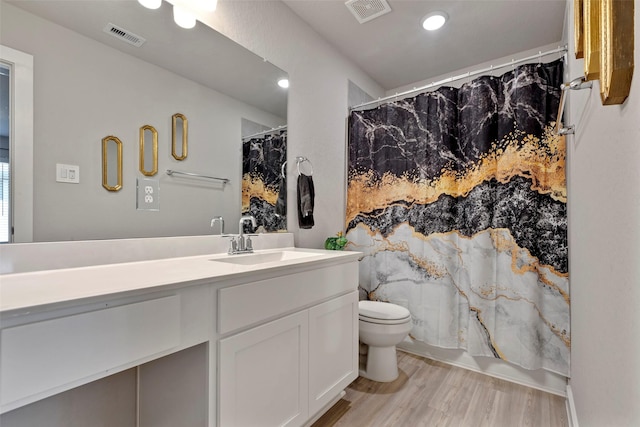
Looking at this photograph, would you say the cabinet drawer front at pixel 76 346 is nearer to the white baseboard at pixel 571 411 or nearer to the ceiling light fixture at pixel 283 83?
the ceiling light fixture at pixel 283 83

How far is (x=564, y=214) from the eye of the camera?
1.70 meters

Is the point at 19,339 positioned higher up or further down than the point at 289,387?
higher up

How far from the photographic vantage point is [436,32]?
7.10 feet

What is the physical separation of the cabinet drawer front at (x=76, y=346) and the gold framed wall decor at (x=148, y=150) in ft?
2.32

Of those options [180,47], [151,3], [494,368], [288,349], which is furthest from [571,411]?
[151,3]

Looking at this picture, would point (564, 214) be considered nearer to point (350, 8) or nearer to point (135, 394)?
point (350, 8)

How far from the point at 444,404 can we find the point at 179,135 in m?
2.04

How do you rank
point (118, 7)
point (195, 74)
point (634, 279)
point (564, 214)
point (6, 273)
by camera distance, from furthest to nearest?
point (564, 214), point (195, 74), point (118, 7), point (6, 273), point (634, 279)

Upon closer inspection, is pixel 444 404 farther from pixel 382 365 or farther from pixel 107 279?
pixel 107 279

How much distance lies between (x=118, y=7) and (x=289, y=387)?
174 centimetres

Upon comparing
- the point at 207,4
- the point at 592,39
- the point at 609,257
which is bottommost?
the point at 609,257

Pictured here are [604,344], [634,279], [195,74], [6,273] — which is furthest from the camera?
[195,74]

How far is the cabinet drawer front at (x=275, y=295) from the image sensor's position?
1.01 metres

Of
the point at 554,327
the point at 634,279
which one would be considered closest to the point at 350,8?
the point at 634,279
